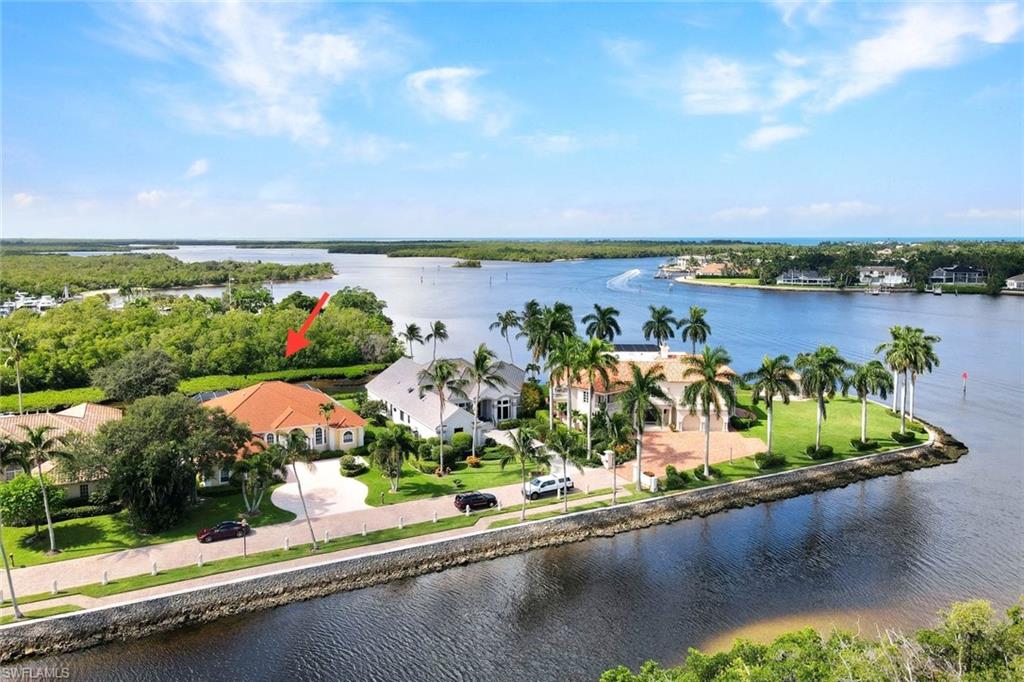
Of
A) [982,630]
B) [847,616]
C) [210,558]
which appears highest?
[982,630]

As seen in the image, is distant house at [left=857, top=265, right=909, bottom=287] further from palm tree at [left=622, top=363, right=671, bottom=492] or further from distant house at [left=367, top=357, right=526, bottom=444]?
palm tree at [left=622, top=363, right=671, bottom=492]

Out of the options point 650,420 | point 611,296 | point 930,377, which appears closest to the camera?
point 650,420

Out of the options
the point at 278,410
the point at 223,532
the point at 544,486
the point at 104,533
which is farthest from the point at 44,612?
the point at 544,486

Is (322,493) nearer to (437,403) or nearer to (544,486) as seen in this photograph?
(437,403)

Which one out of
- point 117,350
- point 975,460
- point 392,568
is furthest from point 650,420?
point 117,350

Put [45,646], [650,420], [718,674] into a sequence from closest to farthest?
[718,674], [45,646], [650,420]

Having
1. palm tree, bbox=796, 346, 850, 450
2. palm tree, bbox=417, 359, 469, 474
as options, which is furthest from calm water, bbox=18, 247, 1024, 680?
palm tree, bbox=417, 359, 469, 474

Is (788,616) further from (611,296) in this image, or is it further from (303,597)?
(611,296)

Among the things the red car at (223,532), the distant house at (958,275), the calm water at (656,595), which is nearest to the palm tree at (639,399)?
the calm water at (656,595)
